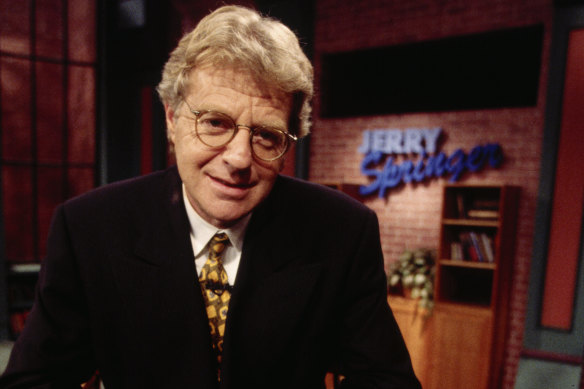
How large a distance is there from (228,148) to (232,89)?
0.45ft

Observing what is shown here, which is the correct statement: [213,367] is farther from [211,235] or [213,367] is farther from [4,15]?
[4,15]

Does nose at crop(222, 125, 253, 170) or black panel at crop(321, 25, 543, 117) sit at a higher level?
black panel at crop(321, 25, 543, 117)

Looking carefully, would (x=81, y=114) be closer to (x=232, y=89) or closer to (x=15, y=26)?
(x=15, y=26)

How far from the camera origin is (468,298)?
12.4 ft

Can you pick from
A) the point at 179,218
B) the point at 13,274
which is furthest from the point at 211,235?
the point at 13,274

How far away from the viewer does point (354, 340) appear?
1.17 m

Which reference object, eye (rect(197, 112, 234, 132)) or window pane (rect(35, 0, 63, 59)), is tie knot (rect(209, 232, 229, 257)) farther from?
window pane (rect(35, 0, 63, 59))

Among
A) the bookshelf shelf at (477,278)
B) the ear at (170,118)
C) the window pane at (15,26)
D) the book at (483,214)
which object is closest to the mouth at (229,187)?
the ear at (170,118)

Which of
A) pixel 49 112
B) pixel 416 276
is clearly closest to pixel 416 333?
pixel 416 276

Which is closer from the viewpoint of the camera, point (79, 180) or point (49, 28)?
point (49, 28)

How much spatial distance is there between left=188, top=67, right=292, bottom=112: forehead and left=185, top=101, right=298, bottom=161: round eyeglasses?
0.10 ft

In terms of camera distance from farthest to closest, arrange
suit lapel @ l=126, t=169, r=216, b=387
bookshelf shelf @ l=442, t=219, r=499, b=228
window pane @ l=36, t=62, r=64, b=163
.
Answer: window pane @ l=36, t=62, r=64, b=163, bookshelf shelf @ l=442, t=219, r=499, b=228, suit lapel @ l=126, t=169, r=216, b=387

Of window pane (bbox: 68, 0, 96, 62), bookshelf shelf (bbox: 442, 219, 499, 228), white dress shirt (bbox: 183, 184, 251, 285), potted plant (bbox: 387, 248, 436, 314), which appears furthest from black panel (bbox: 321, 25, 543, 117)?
white dress shirt (bbox: 183, 184, 251, 285)

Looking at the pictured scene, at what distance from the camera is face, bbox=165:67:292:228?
0.95m
